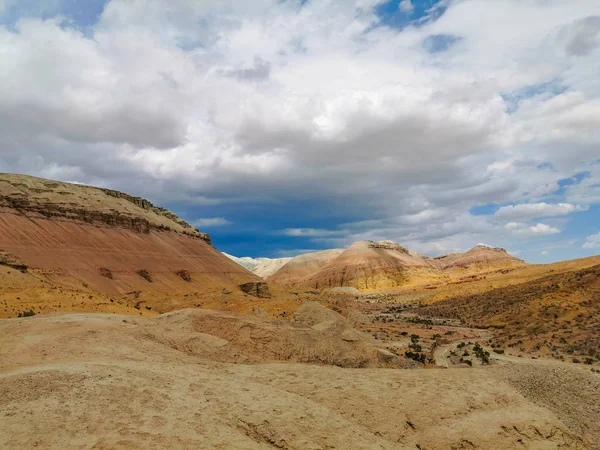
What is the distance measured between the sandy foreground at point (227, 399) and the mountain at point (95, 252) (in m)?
20.5

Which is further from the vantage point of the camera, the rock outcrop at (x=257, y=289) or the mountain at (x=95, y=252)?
the rock outcrop at (x=257, y=289)

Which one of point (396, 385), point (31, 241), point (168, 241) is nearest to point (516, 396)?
point (396, 385)

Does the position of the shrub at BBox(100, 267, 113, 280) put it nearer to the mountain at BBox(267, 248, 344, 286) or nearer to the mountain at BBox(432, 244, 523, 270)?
the mountain at BBox(267, 248, 344, 286)

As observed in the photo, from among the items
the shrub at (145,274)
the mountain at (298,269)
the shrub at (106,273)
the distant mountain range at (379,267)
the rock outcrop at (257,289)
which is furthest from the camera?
the mountain at (298,269)

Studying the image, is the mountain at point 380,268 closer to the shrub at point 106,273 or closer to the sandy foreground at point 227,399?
the shrub at point 106,273

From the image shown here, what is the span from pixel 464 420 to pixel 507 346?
22.2 m

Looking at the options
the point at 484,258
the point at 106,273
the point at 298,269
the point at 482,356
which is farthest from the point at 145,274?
the point at 484,258

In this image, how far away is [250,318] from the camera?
1736 centimetres

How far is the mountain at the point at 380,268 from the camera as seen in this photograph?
138875mm

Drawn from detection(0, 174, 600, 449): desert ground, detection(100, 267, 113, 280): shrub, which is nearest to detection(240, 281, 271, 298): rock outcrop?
detection(100, 267, 113, 280): shrub

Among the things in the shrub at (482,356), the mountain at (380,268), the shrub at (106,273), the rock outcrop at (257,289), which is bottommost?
the shrub at (482,356)

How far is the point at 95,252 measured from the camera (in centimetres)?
6225

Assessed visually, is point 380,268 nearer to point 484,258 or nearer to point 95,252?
point 484,258

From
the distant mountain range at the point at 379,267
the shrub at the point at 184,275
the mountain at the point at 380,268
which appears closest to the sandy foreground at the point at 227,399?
the shrub at the point at 184,275
